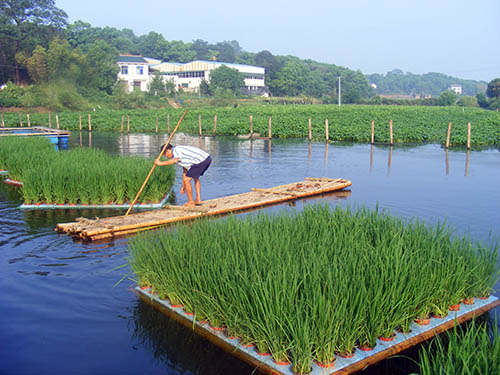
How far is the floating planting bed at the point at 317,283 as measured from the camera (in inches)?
195

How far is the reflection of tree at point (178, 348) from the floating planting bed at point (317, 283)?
260 mm

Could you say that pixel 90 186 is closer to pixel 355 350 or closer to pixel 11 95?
pixel 355 350

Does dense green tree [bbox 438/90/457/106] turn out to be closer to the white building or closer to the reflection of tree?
the white building

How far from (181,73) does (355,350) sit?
94.3 metres

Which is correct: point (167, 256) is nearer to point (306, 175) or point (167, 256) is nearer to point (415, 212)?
point (415, 212)

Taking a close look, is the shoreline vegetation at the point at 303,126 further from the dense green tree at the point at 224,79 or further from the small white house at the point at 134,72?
the small white house at the point at 134,72

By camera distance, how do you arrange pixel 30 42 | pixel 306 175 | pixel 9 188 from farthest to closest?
pixel 30 42, pixel 306 175, pixel 9 188

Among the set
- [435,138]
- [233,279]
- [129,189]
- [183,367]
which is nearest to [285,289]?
[233,279]

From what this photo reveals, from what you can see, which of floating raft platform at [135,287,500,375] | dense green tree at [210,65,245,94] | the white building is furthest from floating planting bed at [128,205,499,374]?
dense green tree at [210,65,245,94]

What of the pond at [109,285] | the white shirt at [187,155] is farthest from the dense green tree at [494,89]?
the white shirt at [187,155]

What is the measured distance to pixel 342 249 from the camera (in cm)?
656

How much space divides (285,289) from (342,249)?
1815mm

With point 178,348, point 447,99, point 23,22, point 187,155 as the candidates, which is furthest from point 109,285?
point 447,99

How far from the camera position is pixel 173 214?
1062 centimetres
